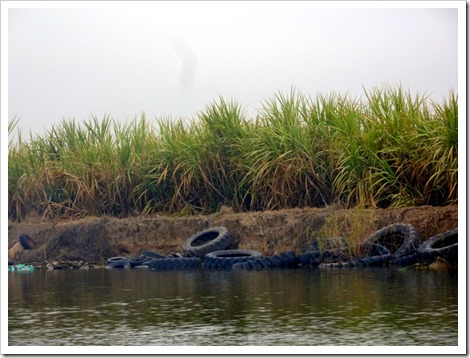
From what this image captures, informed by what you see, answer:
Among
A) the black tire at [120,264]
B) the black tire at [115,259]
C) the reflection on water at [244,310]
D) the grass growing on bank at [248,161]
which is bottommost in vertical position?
the reflection on water at [244,310]

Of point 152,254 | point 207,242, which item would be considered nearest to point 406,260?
point 207,242

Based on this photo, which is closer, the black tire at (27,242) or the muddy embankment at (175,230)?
the muddy embankment at (175,230)

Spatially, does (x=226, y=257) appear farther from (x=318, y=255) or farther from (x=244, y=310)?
(x=244, y=310)

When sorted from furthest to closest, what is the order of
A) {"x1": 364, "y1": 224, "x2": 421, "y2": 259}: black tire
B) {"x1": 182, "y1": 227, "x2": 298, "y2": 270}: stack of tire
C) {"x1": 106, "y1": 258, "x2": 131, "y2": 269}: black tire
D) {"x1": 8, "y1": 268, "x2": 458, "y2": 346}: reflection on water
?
1. {"x1": 106, "y1": 258, "x2": 131, "y2": 269}: black tire
2. {"x1": 182, "y1": 227, "x2": 298, "y2": 270}: stack of tire
3. {"x1": 364, "y1": 224, "x2": 421, "y2": 259}: black tire
4. {"x1": 8, "y1": 268, "x2": 458, "y2": 346}: reflection on water

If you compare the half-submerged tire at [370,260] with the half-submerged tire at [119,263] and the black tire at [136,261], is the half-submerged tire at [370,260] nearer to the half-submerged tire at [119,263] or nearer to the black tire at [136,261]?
the black tire at [136,261]

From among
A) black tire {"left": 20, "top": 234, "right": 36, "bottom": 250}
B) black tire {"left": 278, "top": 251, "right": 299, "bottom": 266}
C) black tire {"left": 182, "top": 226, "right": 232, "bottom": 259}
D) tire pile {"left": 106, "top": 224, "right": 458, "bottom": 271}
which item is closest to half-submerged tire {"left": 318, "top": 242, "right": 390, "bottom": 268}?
tire pile {"left": 106, "top": 224, "right": 458, "bottom": 271}

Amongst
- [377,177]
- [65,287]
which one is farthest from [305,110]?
[65,287]

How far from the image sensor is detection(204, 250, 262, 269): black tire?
11.9 m

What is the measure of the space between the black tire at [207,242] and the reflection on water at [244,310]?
4.30 feet

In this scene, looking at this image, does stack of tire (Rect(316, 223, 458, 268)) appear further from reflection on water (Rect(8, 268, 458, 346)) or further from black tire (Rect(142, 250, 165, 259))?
black tire (Rect(142, 250, 165, 259))

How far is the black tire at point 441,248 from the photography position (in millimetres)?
10844

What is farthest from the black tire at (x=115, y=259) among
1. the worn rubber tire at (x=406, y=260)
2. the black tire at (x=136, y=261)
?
the worn rubber tire at (x=406, y=260)

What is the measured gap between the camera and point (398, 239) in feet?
A: 38.8

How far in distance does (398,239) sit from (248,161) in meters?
2.67
